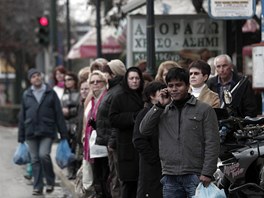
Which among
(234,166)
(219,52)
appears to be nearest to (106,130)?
(234,166)

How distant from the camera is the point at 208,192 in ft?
22.1

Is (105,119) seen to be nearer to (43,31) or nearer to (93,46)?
(93,46)

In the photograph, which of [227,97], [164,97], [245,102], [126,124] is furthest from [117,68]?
[164,97]

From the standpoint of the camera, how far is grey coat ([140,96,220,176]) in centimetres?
683

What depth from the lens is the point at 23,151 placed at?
13078 mm

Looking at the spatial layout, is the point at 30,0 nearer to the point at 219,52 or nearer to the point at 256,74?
the point at 219,52

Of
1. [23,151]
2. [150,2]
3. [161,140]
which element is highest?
[150,2]

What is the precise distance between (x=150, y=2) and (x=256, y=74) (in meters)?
2.49

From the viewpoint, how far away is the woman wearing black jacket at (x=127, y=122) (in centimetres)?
896

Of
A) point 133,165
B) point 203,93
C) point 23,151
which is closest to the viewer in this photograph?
point 203,93

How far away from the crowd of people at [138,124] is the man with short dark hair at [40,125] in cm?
2

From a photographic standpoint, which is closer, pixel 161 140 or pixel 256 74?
pixel 161 140

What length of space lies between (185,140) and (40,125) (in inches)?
232

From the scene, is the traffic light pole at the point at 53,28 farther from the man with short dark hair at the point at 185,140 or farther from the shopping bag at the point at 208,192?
the shopping bag at the point at 208,192
